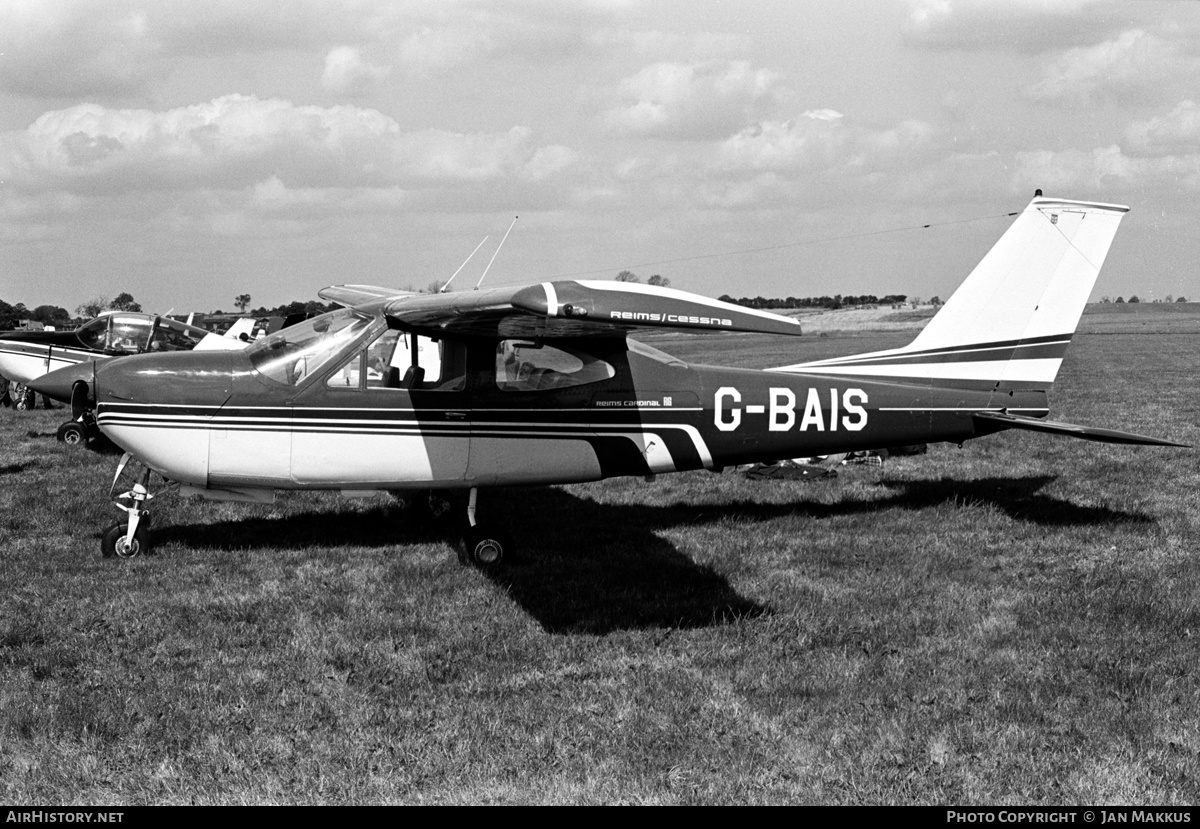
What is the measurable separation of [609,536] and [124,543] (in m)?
3.95

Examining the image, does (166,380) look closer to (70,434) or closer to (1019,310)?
(1019,310)

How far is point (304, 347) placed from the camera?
26.8 ft

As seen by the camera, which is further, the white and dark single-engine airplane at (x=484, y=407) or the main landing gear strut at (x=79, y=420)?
the white and dark single-engine airplane at (x=484, y=407)

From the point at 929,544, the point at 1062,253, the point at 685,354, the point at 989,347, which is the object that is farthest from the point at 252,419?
the point at 685,354

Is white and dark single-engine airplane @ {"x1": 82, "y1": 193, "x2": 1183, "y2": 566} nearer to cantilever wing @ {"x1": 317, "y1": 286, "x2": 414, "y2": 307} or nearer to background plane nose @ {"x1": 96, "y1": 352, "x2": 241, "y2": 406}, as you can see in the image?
background plane nose @ {"x1": 96, "y1": 352, "x2": 241, "y2": 406}

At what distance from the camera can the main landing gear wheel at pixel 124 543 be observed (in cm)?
812

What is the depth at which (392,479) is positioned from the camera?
8172 mm

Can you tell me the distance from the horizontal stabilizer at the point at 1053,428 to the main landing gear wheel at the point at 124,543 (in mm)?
7141

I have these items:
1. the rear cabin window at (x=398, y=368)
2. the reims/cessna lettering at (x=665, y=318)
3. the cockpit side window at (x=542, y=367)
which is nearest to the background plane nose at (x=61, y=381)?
the rear cabin window at (x=398, y=368)

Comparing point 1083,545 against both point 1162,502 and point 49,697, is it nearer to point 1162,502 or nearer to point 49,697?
point 1162,502

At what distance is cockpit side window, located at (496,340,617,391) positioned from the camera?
8.20 meters

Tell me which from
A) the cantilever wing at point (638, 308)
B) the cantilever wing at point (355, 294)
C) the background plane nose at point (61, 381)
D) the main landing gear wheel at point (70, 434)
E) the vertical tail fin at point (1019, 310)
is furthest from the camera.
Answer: the main landing gear wheel at point (70, 434)

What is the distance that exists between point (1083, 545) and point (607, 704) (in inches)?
195

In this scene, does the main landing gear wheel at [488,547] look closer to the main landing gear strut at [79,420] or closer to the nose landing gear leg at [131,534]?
the nose landing gear leg at [131,534]
